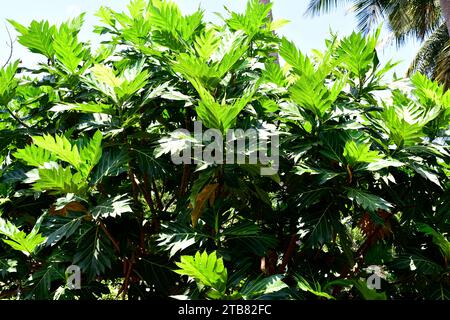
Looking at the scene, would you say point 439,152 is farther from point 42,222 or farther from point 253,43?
point 42,222

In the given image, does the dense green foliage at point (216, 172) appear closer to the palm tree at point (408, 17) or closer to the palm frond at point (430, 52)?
the palm tree at point (408, 17)

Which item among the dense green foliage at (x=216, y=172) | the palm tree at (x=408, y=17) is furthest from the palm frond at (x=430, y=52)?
the dense green foliage at (x=216, y=172)

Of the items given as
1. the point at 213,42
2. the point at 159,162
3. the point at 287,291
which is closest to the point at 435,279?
the point at 287,291

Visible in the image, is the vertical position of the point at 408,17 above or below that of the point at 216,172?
above

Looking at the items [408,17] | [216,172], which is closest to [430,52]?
[408,17]

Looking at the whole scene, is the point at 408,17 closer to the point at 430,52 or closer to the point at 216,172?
the point at 430,52

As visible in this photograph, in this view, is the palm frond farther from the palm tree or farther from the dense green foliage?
the dense green foliage

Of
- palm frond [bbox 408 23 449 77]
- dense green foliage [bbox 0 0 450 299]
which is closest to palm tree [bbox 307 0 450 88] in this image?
palm frond [bbox 408 23 449 77]

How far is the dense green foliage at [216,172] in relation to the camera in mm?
1464

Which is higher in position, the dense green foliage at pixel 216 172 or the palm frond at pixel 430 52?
the palm frond at pixel 430 52

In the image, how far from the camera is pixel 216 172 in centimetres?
146

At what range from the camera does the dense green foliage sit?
146 cm

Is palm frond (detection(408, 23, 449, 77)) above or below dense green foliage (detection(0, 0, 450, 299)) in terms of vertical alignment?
above
